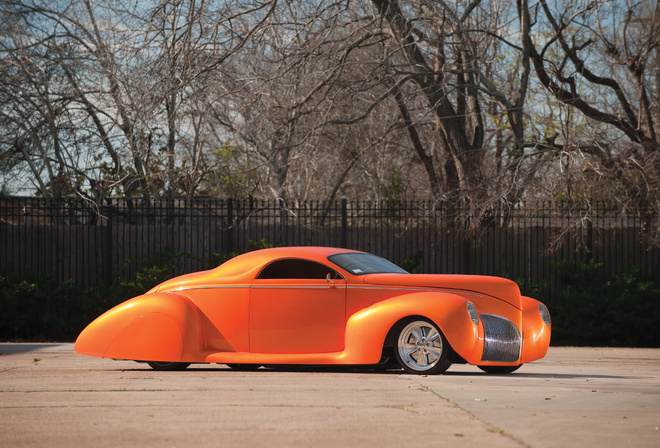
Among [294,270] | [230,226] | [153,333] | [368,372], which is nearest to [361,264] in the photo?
[294,270]

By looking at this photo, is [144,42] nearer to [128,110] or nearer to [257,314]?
[128,110]

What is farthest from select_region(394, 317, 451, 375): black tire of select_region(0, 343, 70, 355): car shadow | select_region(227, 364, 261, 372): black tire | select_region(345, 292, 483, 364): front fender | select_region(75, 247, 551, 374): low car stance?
select_region(0, 343, 70, 355): car shadow

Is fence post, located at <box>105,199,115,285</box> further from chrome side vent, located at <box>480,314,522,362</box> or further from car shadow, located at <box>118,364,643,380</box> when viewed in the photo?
chrome side vent, located at <box>480,314,522,362</box>

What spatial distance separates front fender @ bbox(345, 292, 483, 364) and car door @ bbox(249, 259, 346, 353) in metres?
0.26

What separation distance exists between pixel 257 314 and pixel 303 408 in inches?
140

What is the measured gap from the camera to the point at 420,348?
10188 mm

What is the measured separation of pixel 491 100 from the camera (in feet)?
83.5

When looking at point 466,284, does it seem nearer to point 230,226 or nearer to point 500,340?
point 500,340

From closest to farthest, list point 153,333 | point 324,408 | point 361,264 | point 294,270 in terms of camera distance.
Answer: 1. point 324,408
2. point 153,333
3. point 294,270
4. point 361,264

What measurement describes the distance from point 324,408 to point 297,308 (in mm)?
3383

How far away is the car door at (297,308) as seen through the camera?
10.5 m

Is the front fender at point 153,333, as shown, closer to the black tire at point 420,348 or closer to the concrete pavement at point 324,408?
the concrete pavement at point 324,408

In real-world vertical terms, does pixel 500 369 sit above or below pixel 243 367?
above

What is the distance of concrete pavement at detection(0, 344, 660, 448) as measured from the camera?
6.01 meters
